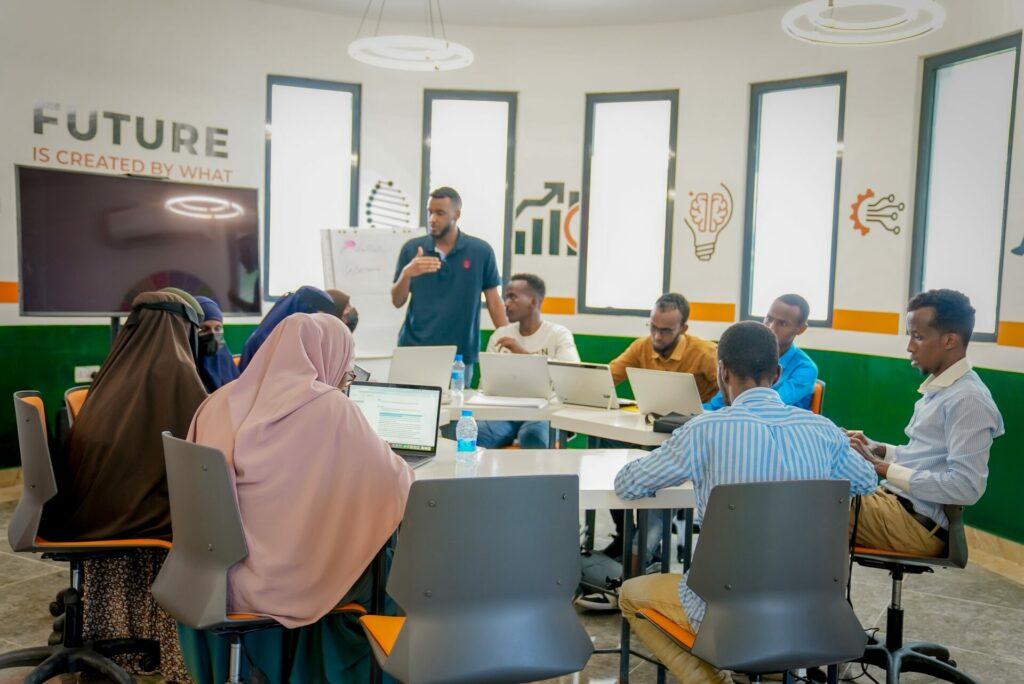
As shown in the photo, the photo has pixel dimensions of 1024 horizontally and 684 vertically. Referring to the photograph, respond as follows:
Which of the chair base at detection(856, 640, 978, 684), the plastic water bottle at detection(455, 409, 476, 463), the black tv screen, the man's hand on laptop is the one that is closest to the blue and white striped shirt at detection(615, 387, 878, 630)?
the plastic water bottle at detection(455, 409, 476, 463)

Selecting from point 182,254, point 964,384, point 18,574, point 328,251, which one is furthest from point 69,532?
point 328,251

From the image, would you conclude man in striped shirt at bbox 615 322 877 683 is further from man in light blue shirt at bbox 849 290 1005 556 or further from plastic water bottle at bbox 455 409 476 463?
plastic water bottle at bbox 455 409 476 463

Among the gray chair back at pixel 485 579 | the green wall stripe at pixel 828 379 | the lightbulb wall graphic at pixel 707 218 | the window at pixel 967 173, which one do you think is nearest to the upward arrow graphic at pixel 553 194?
the lightbulb wall graphic at pixel 707 218

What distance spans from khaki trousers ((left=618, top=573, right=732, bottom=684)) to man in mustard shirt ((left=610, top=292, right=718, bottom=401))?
73.8 inches

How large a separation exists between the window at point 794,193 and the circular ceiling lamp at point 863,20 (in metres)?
1.79

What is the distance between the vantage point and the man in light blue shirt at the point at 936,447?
9.17ft

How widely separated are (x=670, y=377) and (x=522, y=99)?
4.22m

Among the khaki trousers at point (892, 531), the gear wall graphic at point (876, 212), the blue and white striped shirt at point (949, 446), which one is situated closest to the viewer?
the blue and white striped shirt at point (949, 446)

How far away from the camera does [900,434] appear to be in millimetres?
5574

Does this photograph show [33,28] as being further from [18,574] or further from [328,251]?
[18,574]

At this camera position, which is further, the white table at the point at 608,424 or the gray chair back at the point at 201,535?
the white table at the point at 608,424

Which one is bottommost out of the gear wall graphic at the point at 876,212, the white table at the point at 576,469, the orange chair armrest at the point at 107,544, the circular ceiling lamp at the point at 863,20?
the orange chair armrest at the point at 107,544

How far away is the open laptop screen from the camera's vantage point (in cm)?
317

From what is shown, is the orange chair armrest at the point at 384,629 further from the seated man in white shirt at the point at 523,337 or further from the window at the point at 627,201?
the window at the point at 627,201
